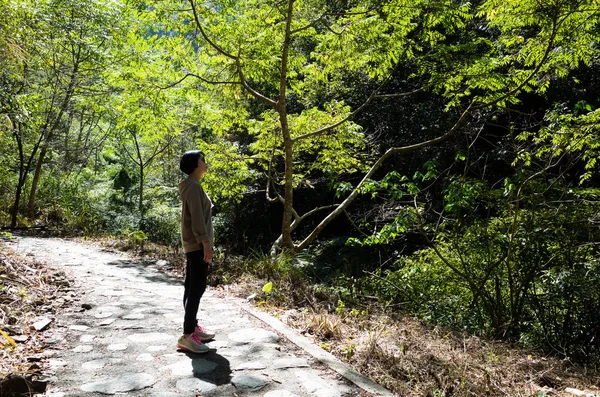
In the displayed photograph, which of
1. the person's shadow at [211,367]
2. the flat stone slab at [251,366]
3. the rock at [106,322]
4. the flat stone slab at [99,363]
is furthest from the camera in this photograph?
the rock at [106,322]

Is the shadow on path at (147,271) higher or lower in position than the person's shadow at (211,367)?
lower

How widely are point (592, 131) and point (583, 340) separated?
229 cm

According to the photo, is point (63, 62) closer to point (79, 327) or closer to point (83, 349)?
point (79, 327)

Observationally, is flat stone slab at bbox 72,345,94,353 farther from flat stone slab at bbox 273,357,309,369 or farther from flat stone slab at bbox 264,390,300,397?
flat stone slab at bbox 264,390,300,397

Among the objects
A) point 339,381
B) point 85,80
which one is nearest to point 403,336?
point 339,381

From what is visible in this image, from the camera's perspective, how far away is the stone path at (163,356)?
2.94 m

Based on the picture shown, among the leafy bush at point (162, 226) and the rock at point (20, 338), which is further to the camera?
the leafy bush at point (162, 226)

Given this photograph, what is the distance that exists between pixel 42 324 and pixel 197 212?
193cm

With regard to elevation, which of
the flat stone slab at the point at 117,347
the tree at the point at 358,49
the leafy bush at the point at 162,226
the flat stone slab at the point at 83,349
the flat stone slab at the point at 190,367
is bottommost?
the flat stone slab at the point at 117,347

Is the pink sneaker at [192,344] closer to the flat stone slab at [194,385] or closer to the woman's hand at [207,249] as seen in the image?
the flat stone slab at [194,385]

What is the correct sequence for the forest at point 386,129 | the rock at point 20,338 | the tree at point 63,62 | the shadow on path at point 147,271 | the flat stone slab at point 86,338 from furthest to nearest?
the tree at point 63,62 < the shadow on path at point 147,271 < the forest at point 386,129 < the flat stone slab at point 86,338 < the rock at point 20,338

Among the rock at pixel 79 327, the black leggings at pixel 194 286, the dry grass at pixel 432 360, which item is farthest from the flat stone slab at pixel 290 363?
the rock at pixel 79 327

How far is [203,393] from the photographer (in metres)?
2.87

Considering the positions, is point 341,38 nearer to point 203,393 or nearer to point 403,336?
point 403,336
